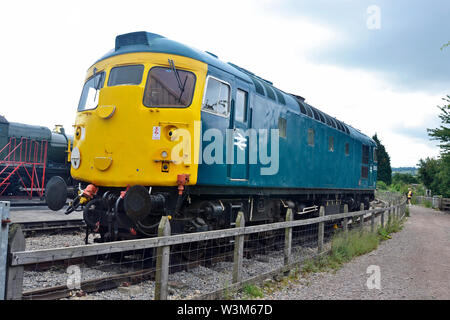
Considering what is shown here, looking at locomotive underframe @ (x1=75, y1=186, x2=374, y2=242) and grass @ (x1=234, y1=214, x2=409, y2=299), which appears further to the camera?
locomotive underframe @ (x1=75, y1=186, x2=374, y2=242)

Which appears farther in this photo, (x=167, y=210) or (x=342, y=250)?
(x=342, y=250)

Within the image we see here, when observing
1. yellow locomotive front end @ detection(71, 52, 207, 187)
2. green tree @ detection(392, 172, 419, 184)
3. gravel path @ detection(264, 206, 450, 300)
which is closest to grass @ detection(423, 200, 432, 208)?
gravel path @ detection(264, 206, 450, 300)

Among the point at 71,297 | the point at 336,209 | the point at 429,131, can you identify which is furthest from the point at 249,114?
the point at 429,131

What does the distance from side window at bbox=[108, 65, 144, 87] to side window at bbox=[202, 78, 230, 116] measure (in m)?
1.20

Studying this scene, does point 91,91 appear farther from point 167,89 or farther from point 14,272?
point 14,272

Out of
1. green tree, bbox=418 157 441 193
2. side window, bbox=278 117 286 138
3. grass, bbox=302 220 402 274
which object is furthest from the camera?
green tree, bbox=418 157 441 193

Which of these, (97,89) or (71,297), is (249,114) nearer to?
(97,89)

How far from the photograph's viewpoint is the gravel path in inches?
240

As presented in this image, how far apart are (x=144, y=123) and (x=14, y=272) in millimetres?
3565

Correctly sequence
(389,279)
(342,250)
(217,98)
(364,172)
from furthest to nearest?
(364,172)
(342,250)
(389,279)
(217,98)

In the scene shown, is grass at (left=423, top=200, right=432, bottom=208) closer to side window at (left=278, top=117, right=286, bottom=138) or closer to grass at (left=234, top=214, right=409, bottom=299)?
grass at (left=234, top=214, right=409, bottom=299)

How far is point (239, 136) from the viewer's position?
25.5 feet

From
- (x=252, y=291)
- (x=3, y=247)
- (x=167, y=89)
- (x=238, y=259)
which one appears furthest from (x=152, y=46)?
(x=3, y=247)
